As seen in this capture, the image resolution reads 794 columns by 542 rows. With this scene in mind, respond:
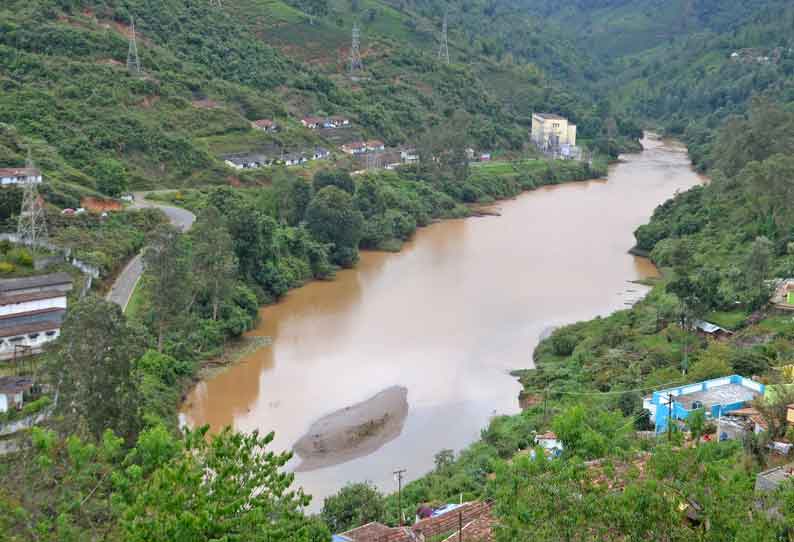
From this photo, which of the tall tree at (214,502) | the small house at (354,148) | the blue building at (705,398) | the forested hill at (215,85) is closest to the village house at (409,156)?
the small house at (354,148)

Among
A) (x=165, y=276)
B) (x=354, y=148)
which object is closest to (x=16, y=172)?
(x=165, y=276)

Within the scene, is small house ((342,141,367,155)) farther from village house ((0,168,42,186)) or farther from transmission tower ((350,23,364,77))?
village house ((0,168,42,186))

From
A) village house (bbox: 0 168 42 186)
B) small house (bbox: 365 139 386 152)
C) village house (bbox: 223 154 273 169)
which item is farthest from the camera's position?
small house (bbox: 365 139 386 152)

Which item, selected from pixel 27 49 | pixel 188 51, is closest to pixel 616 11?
pixel 188 51

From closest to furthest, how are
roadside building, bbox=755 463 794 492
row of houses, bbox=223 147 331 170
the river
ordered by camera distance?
roadside building, bbox=755 463 794 492, the river, row of houses, bbox=223 147 331 170

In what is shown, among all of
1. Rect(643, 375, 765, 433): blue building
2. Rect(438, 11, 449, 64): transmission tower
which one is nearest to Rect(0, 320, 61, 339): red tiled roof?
Rect(643, 375, 765, 433): blue building

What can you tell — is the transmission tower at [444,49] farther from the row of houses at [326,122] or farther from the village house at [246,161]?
the village house at [246,161]
